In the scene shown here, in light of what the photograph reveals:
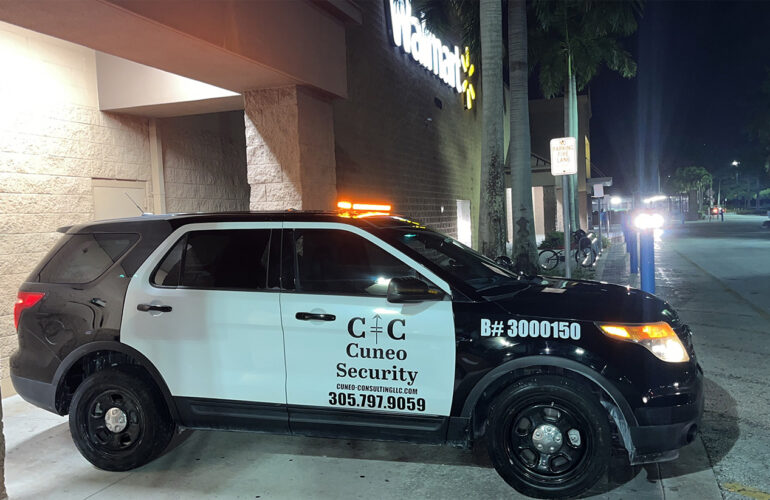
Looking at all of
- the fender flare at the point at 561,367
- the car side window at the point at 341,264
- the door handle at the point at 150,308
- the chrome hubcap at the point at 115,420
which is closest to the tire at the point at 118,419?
the chrome hubcap at the point at 115,420

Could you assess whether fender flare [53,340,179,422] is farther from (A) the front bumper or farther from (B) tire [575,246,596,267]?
(B) tire [575,246,596,267]

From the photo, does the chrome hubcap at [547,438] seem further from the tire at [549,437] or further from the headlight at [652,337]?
the headlight at [652,337]

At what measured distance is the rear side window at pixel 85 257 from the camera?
14.7 feet

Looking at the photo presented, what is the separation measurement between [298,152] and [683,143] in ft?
271

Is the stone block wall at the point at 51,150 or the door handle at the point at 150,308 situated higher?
the stone block wall at the point at 51,150

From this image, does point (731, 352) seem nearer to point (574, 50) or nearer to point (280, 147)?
point (280, 147)

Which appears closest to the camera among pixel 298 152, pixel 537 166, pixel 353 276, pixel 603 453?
pixel 603 453

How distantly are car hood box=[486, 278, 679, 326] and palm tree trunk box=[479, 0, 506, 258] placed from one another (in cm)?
708

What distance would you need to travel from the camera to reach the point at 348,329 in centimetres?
389

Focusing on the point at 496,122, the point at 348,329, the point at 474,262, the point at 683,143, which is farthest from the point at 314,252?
the point at 683,143

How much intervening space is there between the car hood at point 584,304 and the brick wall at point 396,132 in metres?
6.66

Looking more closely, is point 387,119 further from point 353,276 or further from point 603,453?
point 603,453

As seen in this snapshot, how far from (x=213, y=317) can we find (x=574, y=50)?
21461 millimetres

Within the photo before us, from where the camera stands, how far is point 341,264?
165 inches
